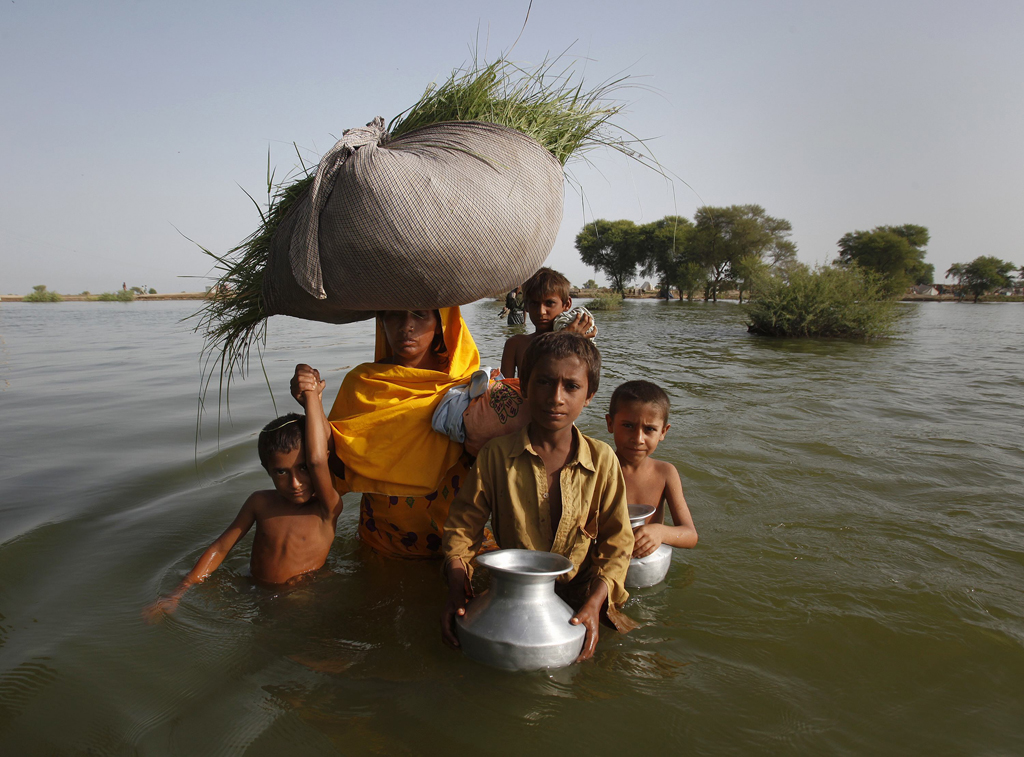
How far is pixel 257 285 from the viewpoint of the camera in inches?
100

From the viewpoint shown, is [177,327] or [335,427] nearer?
[335,427]

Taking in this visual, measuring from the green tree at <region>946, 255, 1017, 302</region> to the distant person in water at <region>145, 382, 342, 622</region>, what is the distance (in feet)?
239

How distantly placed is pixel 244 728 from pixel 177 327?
1831 centimetres

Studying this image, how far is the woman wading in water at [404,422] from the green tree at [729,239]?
4527 centimetres

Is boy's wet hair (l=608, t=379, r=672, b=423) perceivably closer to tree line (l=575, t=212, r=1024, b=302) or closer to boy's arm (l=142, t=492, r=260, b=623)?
boy's arm (l=142, t=492, r=260, b=623)

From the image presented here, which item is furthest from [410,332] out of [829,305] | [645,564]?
[829,305]

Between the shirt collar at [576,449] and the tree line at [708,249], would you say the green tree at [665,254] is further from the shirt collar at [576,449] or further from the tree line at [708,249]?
the shirt collar at [576,449]

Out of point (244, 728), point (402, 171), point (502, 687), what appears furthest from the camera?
point (402, 171)

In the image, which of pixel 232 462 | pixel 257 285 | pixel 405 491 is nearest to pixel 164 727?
pixel 405 491

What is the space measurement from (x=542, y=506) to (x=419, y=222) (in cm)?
107

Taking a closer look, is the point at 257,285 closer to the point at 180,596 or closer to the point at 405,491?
the point at 405,491

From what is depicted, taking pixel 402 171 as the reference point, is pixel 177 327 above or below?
below

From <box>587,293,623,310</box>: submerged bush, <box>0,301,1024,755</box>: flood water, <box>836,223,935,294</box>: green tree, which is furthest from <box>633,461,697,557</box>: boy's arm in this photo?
<box>836,223,935,294</box>: green tree

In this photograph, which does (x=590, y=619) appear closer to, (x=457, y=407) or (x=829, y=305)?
(x=457, y=407)
